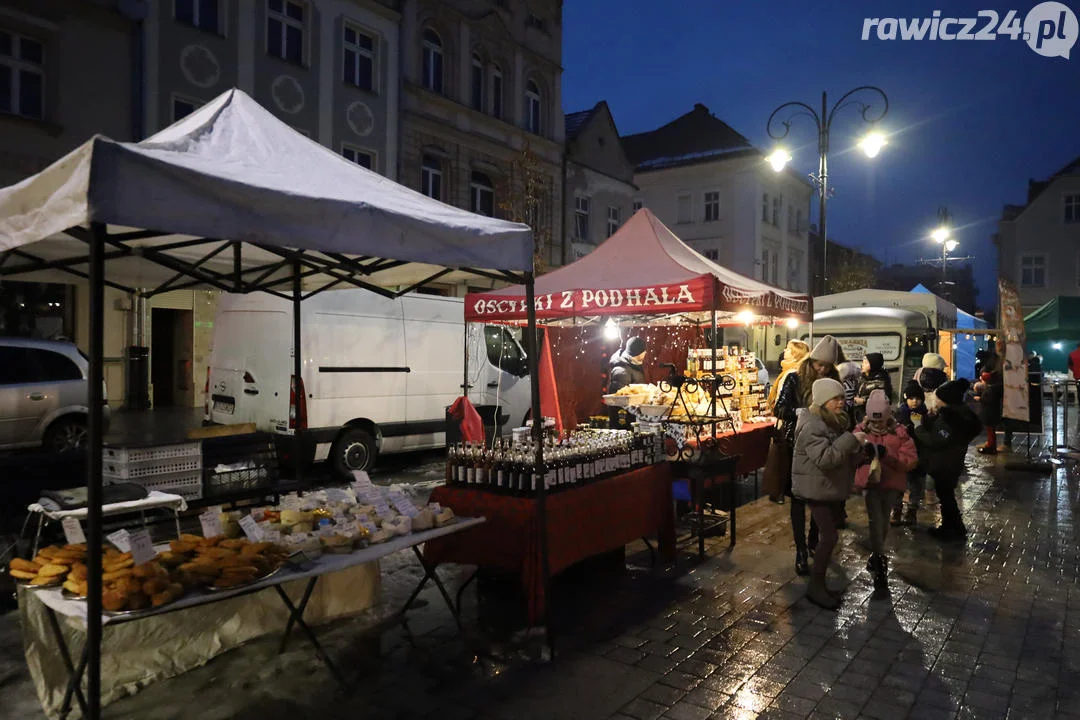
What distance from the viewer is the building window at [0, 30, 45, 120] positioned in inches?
522

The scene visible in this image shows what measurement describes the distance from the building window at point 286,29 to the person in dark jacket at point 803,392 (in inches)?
581

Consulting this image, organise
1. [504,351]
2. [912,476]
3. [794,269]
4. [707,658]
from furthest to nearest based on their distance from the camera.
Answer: [794,269]
[504,351]
[912,476]
[707,658]

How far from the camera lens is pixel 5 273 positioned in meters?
4.39

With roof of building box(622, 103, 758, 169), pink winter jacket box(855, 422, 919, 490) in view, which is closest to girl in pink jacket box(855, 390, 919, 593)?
pink winter jacket box(855, 422, 919, 490)

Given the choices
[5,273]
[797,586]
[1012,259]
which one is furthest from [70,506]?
[1012,259]

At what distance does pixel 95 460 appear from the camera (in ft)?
9.41

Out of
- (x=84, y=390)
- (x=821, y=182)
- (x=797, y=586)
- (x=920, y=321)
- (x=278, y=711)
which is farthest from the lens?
(x=920, y=321)

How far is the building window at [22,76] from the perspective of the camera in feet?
43.5

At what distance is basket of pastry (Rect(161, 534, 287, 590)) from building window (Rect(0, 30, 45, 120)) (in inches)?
512

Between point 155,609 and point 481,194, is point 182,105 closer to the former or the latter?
point 481,194

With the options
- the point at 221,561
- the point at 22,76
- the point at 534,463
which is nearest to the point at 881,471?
the point at 534,463

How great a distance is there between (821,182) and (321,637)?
12869 mm

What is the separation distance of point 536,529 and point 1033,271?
45.2 meters

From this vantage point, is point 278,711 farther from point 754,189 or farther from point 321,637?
point 754,189
